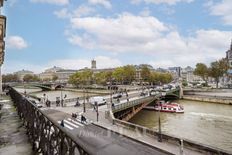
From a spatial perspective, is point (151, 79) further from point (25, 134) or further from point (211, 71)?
point (25, 134)

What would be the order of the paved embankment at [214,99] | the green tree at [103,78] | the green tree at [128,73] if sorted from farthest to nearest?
the green tree at [103,78] < the green tree at [128,73] < the paved embankment at [214,99]

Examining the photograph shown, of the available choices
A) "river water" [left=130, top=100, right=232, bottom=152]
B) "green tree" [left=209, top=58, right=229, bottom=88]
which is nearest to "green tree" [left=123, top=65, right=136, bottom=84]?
"green tree" [left=209, top=58, right=229, bottom=88]

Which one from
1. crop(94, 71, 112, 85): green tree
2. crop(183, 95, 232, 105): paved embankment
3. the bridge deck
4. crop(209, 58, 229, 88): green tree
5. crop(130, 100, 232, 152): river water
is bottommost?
crop(130, 100, 232, 152): river water

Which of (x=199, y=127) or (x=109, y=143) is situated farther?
(x=199, y=127)

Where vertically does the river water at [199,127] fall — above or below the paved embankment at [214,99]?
below

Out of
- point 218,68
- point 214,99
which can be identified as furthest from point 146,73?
point 214,99

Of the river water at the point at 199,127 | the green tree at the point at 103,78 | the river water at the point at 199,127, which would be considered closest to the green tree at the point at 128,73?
the green tree at the point at 103,78

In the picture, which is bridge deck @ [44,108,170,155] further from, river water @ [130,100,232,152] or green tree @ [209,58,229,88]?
green tree @ [209,58,229,88]

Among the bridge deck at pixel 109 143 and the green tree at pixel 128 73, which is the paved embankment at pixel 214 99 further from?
the green tree at pixel 128 73

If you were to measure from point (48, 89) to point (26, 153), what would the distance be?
113m

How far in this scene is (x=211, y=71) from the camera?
309 ft

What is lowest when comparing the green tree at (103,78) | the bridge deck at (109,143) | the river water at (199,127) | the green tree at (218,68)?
the river water at (199,127)

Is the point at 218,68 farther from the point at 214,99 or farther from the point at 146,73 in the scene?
the point at 146,73

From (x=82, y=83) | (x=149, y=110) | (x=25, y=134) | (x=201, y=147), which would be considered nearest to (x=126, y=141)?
(x=201, y=147)
